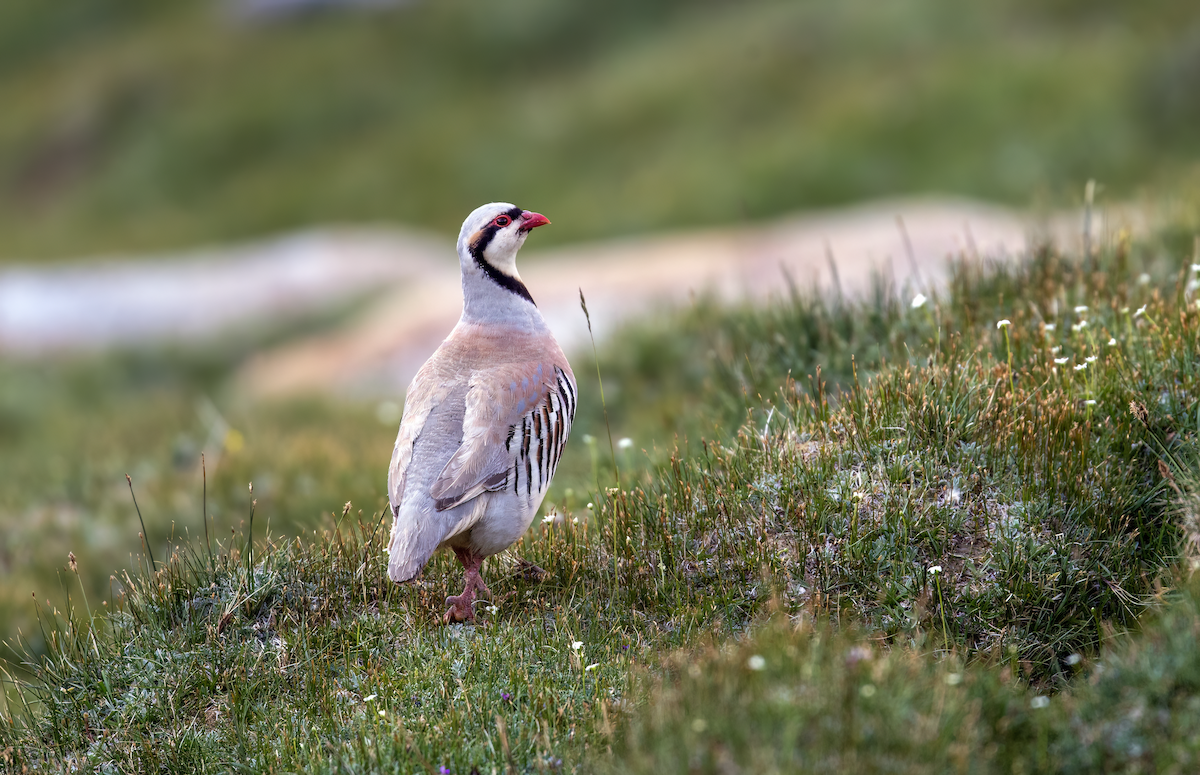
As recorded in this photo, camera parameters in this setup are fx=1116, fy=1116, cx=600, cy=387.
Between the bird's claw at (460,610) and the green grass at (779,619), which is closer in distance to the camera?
the green grass at (779,619)

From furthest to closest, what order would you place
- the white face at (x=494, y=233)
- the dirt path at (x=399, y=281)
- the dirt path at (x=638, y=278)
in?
the dirt path at (x=638, y=278)
the dirt path at (x=399, y=281)
the white face at (x=494, y=233)

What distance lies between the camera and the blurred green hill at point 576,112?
76.8 feet

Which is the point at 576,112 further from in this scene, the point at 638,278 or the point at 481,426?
the point at 481,426

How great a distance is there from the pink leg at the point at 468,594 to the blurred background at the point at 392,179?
207 cm

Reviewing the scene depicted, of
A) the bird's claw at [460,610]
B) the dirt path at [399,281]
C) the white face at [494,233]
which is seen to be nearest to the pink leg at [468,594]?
the bird's claw at [460,610]

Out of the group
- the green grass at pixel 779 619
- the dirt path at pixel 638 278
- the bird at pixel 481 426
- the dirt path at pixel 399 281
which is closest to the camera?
the green grass at pixel 779 619

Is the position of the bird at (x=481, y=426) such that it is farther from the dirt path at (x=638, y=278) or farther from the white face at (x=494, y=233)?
the dirt path at (x=638, y=278)

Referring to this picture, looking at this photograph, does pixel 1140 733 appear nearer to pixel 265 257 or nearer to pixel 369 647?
pixel 369 647

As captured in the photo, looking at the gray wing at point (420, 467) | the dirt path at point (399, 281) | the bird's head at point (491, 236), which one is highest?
the bird's head at point (491, 236)

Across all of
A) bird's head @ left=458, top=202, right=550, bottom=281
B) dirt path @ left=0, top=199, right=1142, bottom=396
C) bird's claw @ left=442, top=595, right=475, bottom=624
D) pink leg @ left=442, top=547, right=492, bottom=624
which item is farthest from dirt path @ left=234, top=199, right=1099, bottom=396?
bird's claw @ left=442, top=595, right=475, bottom=624

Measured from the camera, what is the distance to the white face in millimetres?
6062

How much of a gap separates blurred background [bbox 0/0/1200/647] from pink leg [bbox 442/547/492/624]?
2071 mm

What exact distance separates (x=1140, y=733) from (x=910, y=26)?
2615 cm

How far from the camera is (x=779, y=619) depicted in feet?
13.3
